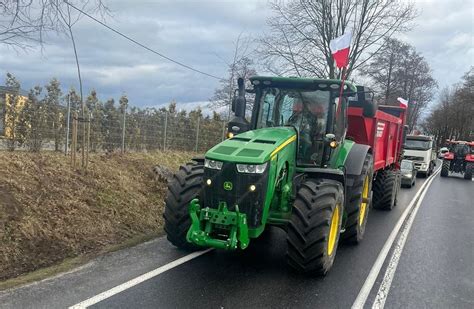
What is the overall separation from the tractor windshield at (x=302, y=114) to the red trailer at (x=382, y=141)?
1563 mm

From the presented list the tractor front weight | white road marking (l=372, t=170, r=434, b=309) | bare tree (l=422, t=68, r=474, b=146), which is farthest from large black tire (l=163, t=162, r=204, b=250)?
bare tree (l=422, t=68, r=474, b=146)

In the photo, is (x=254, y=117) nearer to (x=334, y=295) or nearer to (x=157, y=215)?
(x=334, y=295)

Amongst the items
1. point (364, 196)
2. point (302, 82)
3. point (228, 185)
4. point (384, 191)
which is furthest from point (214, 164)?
point (384, 191)

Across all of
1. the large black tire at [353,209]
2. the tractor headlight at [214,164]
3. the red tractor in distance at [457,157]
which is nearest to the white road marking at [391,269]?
the large black tire at [353,209]

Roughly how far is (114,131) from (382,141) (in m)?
7.43

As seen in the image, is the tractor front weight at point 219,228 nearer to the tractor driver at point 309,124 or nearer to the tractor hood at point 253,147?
the tractor hood at point 253,147

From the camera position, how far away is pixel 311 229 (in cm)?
567

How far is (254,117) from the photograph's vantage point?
7523mm

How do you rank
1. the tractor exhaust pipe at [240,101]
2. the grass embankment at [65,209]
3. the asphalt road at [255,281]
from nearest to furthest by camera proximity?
the asphalt road at [255,281]
the grass embankment at [65,209]
the tractor exhaust pipe at [240,101]

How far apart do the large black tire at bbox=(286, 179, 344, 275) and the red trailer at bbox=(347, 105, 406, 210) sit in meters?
3.00

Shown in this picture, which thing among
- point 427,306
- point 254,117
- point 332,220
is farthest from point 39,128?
point 427,306

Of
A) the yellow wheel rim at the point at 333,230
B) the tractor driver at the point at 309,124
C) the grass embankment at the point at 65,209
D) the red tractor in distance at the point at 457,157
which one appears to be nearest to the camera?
the yellow wheel rim at the point at 333,230

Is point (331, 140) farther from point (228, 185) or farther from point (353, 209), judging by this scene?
point (228, 185)

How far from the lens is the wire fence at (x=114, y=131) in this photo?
10.4 meters
